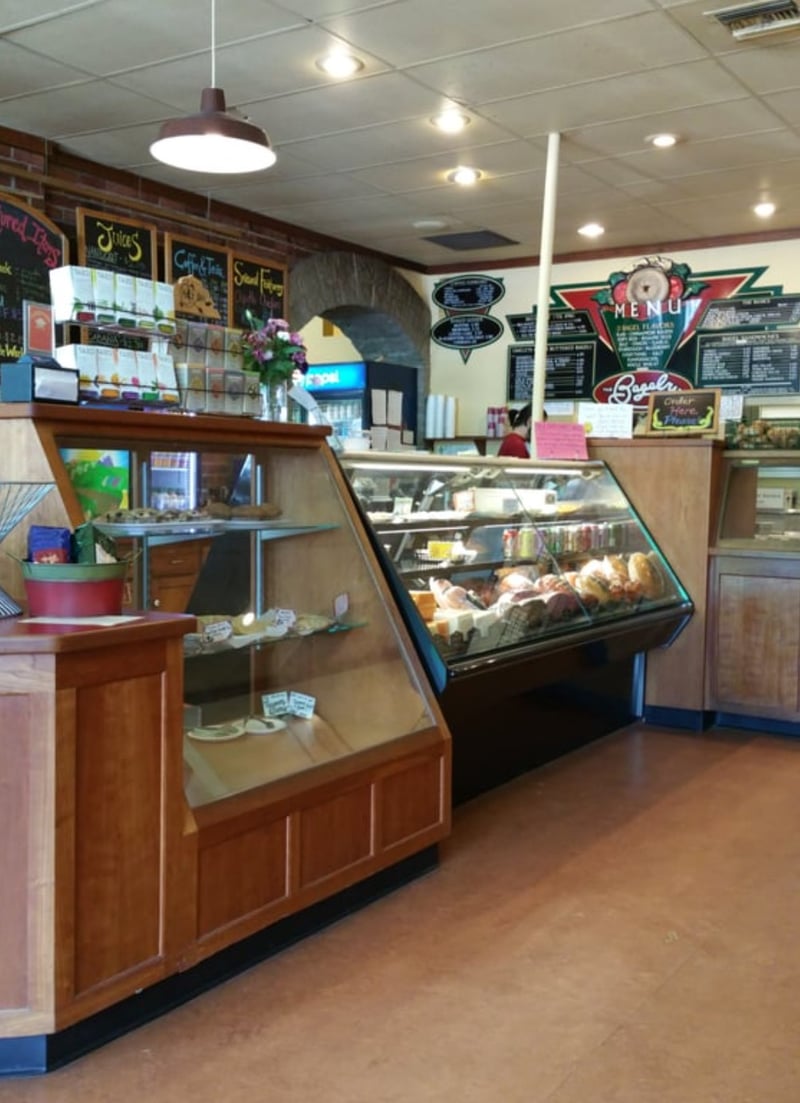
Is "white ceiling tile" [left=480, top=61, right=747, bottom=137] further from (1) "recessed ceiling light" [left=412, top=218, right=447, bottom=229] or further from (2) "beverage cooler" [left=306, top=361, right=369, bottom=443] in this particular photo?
(2) "beverage cooler" [left=306, top=361, right=369, bottom=443]

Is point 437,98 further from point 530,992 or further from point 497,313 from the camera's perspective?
point 530,992

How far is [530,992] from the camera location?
9.40 feet

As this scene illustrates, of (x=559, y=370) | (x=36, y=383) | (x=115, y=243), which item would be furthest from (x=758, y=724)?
(x=115, y=243)

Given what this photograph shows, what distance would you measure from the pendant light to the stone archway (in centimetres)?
364

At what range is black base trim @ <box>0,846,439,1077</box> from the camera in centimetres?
242

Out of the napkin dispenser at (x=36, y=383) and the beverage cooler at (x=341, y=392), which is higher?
the beverage cooler at (x=341, y=392)

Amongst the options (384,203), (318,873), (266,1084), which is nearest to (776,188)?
(384,203)

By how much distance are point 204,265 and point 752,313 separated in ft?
13.0

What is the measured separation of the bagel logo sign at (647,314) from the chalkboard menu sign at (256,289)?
98.4 inches

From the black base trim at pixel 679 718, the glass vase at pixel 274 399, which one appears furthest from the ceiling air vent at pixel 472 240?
the glass vase at pixel 274 399

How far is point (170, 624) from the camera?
8.61 ft

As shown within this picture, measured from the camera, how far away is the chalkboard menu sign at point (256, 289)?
722 cm

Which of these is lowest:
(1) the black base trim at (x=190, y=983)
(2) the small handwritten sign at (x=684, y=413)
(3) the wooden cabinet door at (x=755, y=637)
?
(1) the black base trim at (x=190, y=983)

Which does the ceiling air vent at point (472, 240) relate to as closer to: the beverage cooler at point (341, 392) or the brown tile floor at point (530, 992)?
the beverage cooler at point (341, 392)
